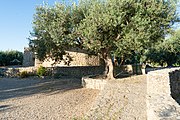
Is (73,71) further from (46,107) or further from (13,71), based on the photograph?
(46,107)

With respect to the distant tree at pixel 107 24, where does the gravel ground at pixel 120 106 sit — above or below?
below

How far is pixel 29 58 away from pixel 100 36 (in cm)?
2367

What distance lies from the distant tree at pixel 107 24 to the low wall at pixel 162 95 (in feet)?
9.97

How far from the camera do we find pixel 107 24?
1356 centimetres

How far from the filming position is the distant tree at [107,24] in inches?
527

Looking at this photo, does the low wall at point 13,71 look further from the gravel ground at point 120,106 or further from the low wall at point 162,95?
the low wall at point 162,95

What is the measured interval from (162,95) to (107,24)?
23.0 ft

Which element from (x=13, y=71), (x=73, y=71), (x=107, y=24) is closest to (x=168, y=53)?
(x=73, y=71)

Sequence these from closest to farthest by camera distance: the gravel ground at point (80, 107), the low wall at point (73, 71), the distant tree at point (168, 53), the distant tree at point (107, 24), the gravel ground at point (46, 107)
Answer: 1. the gravel ground at point (80, 107)
2. the gravel ground at point (46, 107)
3. the distant tree at point (107, 24)
4. the low wall at point (73, 71)
5. the distant tree at point (168, 53)

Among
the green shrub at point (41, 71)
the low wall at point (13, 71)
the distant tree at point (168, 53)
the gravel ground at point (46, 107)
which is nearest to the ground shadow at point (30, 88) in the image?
the gravel ground at point (46, 107)

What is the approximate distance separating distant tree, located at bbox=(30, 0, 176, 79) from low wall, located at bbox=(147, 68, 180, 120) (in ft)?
9.97

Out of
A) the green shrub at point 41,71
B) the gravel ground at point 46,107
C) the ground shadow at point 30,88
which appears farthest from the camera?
the green shrub at point 41,71

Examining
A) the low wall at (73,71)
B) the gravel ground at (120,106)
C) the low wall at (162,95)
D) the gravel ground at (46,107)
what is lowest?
the gravel ground at (46,107)

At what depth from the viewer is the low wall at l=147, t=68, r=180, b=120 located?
16.1 feet
